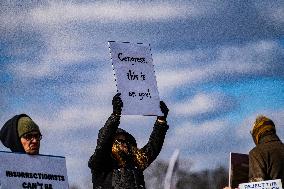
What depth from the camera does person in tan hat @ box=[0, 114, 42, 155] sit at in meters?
6.01

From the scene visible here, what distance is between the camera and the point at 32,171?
19.3 ft

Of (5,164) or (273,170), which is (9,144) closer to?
(5,164)

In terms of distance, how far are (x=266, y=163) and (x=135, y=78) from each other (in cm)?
159

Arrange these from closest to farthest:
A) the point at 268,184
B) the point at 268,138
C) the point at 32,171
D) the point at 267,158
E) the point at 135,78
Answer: the point at 32,171 → the point at 268,184 → the point at 267,158 → the point at 268,138 → the point at 135,78

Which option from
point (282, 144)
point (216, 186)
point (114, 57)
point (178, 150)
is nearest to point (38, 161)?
point (178, 150)

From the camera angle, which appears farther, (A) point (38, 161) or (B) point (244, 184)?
(B) point (244, 184)

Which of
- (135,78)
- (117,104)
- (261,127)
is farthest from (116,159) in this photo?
(261,127)

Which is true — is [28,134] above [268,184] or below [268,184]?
above

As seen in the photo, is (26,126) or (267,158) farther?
(267,158)

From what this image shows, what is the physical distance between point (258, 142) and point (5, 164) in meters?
2.94

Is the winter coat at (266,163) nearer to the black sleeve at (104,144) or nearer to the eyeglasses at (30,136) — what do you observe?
the black sleeve at (104,144)

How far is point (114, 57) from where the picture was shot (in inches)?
292

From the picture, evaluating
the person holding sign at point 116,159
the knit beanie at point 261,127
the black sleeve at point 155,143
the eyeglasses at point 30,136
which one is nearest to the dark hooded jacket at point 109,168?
the person holding sign at point 116,159

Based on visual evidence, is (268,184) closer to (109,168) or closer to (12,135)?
(109,168)
